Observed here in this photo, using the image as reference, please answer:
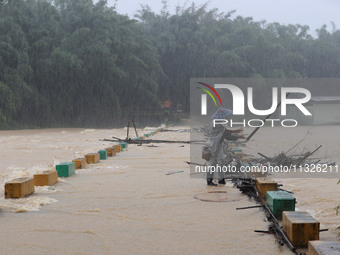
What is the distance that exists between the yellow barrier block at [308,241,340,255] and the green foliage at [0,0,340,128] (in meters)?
26.1

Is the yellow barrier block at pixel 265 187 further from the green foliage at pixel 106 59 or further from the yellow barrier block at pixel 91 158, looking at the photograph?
the green foliage at pixel 106 59

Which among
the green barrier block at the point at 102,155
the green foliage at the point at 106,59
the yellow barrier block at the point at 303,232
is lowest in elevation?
the yellow barrier block at the point at 303,232

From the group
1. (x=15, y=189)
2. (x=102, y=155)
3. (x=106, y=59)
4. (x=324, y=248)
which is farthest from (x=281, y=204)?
(x=106, y=59)

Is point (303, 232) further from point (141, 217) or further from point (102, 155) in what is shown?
point (102, 155)

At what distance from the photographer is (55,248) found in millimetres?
4828

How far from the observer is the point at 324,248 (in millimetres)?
3891

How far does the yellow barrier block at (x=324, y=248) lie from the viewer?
12.5ft

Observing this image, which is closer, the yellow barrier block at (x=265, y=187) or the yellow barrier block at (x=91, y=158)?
the yellow barrier block at (x=265, y=187)

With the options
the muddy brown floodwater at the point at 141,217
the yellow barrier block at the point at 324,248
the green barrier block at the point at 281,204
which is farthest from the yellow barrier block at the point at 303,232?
the green barrier block at the point at 281,204

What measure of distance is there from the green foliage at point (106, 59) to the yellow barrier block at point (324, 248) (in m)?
26.1

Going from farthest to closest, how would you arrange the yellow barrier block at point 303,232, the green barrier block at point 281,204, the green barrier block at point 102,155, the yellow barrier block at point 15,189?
1. the green barrier block at point 102,155
2. the yellow barrier block at point 15,189
3. the green barrier block at point 281,204
4. the yellow barrier block at point 303,232

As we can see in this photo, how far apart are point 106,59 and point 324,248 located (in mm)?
30345

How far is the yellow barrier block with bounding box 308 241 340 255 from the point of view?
381 centimetres

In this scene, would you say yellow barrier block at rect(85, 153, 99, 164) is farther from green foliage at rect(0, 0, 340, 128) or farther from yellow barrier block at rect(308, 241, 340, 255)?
green foliage at rect(0, 0, 340, 128)
